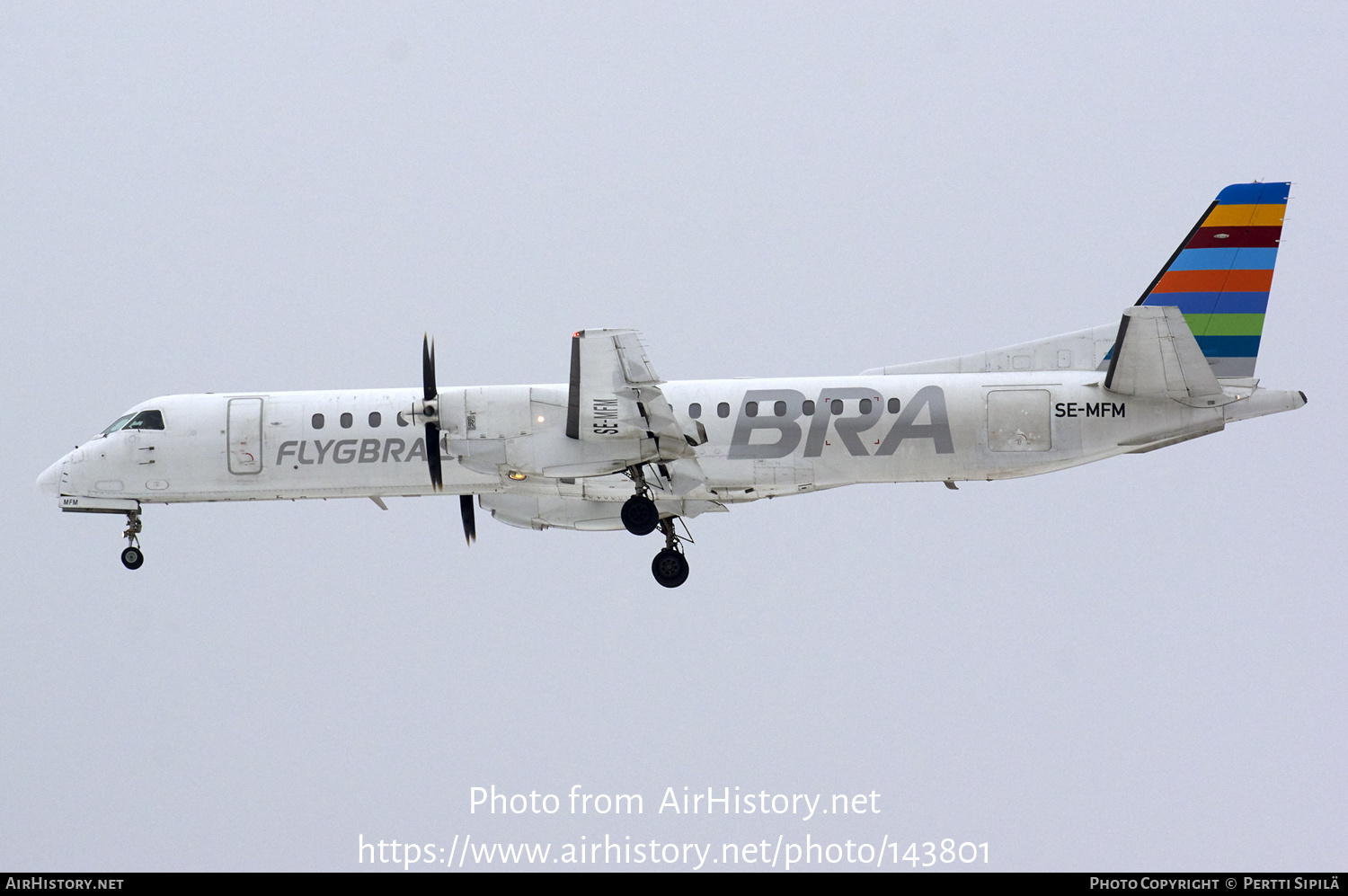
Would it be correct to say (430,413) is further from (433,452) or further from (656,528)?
(656,528)

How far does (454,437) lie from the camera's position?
2502 centimetres

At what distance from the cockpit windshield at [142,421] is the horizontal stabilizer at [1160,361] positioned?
1856 centimetres

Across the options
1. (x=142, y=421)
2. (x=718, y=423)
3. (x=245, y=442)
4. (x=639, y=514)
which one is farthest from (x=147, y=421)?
(x=718, y=423)

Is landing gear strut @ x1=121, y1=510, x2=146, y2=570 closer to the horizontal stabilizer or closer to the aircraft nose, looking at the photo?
the aircraft nose

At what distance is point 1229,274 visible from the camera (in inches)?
1064

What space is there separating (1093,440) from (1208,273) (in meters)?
4.49

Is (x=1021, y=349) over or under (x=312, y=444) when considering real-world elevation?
over

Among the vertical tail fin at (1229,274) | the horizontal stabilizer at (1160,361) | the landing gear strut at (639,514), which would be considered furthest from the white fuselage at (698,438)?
the landing gear strut at (639,514)

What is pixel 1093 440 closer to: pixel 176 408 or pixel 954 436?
pixel 954 436

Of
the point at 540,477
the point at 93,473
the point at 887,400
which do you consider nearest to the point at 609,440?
the point at 540,477

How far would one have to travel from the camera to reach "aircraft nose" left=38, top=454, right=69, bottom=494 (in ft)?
91.7

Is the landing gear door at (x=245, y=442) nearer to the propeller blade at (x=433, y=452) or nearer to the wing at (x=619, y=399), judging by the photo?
the propeller blade at (x=433, y=452)

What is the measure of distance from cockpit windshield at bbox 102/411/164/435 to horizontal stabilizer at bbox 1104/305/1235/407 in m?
18.6

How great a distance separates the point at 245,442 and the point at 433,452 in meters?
4.30
